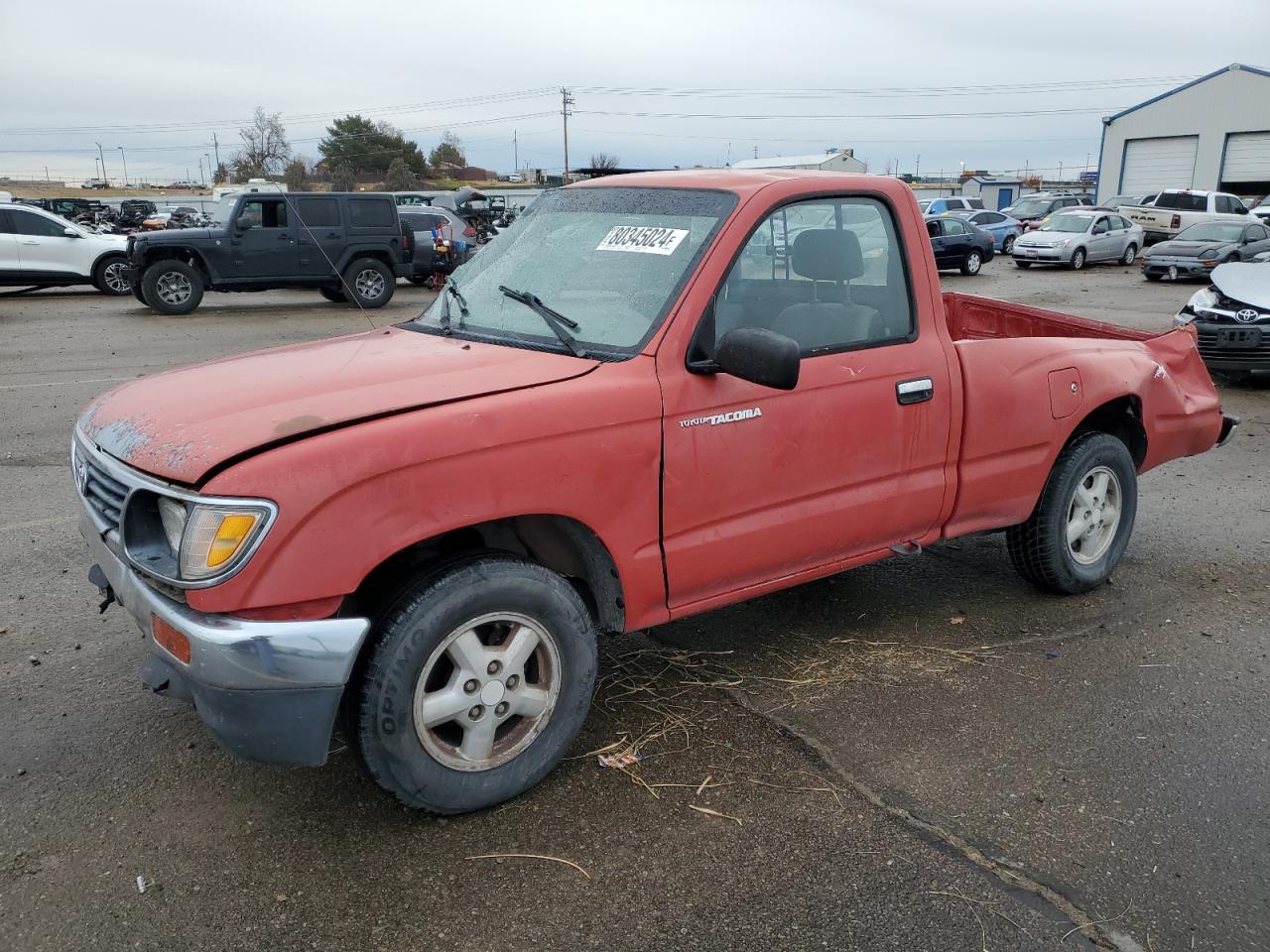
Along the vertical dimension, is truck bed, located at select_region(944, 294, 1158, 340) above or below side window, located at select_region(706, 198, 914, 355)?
below

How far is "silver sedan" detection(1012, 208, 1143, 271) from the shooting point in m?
27.2

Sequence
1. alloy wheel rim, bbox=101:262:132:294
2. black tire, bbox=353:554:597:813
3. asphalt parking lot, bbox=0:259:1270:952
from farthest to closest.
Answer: alloy wheel rim, bbox=101:262:132:294 → black tire, bbox=353:554:597:813 → asphalt parking lot, bbox=0:259:1270:952

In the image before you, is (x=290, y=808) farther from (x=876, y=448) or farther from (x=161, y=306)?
(x=161, y=306)

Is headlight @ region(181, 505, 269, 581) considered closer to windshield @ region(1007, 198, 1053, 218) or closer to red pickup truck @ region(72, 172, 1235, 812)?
red pickup truck @ region(72, 172, 1235, 812)

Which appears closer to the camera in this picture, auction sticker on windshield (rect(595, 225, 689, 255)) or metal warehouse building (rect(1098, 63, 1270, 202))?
auction sticker on windshield (rect(595, 225, 689, 255))

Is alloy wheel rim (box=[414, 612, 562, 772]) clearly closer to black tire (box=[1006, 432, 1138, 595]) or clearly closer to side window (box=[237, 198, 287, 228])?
black tire (box=[1006, 432, 1138, 595])

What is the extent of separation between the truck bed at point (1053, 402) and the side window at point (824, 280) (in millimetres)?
388

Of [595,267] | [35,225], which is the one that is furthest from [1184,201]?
[595,267]

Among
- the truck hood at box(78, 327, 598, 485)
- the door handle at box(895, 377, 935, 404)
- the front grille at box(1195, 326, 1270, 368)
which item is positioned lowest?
the front grille at box(1195, 326, 1270, 368)

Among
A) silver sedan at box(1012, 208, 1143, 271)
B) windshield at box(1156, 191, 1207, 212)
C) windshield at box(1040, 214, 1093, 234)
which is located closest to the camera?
silver sedan at box(1012, 208, 1143, 271)

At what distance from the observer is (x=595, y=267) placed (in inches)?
144

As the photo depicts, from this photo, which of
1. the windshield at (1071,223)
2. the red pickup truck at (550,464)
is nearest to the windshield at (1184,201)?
the windshield at (1071,223)

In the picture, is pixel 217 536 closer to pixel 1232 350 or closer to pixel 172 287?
pixel 1232 350

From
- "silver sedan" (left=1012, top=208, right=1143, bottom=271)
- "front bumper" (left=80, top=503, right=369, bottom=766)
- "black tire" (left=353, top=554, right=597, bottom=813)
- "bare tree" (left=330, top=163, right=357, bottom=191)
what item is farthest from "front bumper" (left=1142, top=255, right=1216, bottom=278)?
"bare tree" (left=330, top=163, right=357, bottom=191)
